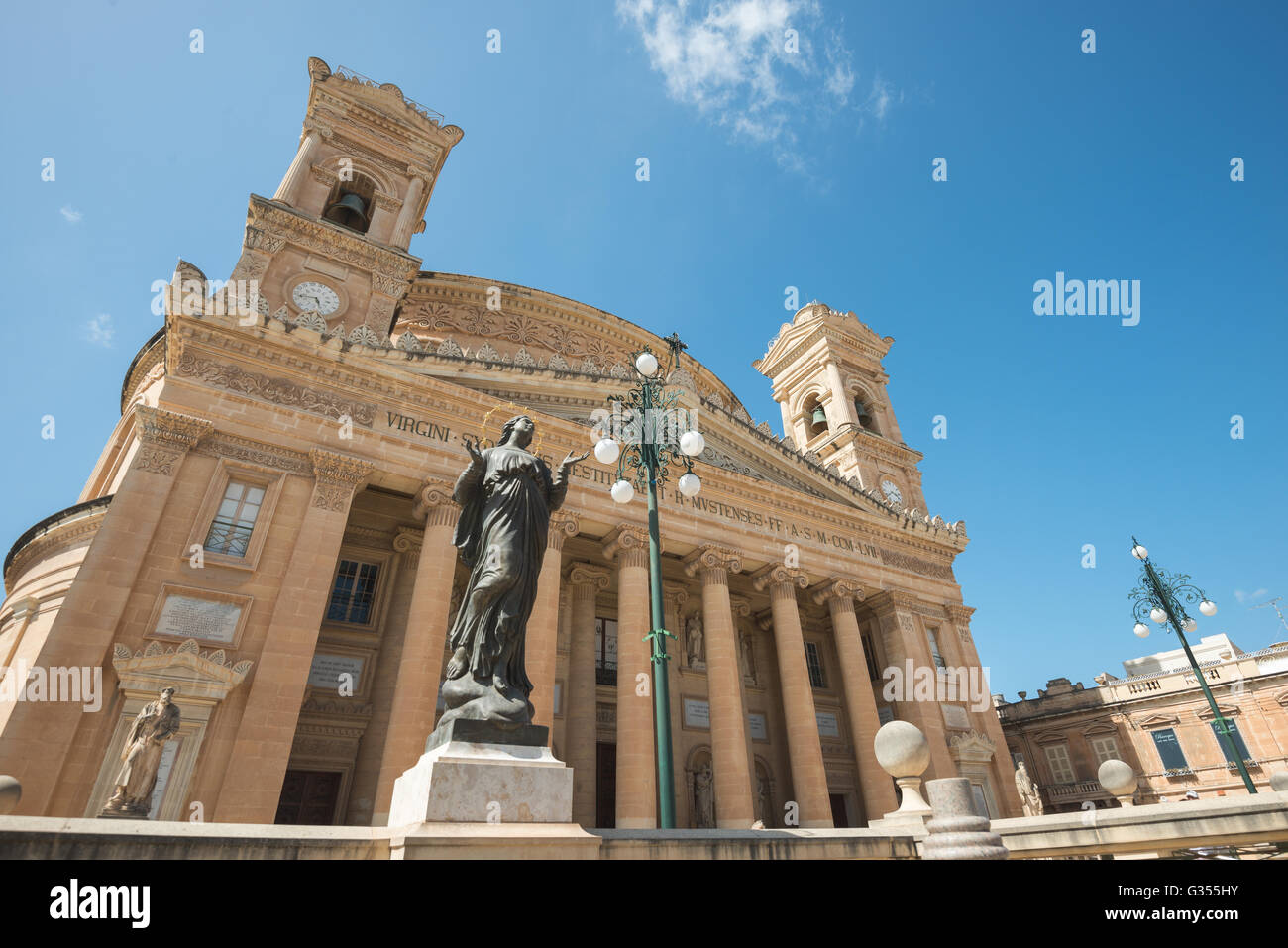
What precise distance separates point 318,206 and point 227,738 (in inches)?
604

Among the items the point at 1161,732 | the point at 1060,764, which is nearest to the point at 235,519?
the point at 1060,764

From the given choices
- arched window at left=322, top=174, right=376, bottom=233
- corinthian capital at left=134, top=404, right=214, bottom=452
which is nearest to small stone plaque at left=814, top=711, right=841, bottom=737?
corinthian capital at left=134, top=404, right=214, bottom=452

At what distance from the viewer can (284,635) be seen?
1208 centimetres

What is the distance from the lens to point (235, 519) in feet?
42.7

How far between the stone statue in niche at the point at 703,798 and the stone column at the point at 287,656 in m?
10.5

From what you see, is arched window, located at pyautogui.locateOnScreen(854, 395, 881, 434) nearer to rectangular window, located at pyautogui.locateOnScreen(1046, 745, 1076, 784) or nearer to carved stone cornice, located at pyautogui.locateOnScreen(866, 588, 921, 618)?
carved stone cornice, located at pyautogui.locateOnScreen(866, 588, 921, 618)

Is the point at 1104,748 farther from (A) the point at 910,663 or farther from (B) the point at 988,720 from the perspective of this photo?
(A) the point at 910,663

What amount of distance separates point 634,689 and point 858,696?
7.45 meters

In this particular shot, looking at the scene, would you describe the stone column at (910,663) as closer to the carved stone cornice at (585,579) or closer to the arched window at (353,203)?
the carved stone cornice at (585,579)

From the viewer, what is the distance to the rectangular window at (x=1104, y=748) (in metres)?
29.3

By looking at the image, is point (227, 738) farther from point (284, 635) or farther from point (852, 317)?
point (852, 317)

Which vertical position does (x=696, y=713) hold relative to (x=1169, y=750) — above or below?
below

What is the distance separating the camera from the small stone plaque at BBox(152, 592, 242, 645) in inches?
452
